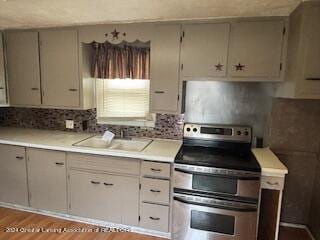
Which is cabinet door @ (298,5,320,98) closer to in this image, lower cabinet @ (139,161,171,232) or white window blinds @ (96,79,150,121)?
lower cabinet @ (139,161,171,232)

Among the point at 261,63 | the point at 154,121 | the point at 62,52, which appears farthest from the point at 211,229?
the point at 62,52

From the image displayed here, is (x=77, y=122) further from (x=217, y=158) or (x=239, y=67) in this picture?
(x=239, y=67)

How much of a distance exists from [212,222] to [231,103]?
48.4 inches

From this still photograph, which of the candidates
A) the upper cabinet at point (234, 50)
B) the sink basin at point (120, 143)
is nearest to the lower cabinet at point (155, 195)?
the sink basin at point (120, 143)

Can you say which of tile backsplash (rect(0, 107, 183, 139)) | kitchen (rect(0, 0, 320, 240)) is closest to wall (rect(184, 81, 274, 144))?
kitchen (rect(0, 0, 320, 240))

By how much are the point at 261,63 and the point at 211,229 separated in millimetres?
1585

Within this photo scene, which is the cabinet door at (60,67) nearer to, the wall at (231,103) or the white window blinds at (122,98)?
the white window blinds at (122,98)

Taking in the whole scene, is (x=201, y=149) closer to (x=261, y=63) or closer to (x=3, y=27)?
(x=261, y=63)

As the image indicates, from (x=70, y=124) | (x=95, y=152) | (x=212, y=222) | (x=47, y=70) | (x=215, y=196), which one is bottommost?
(x=212, y=222)

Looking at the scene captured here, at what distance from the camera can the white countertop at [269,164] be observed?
1910 millimetres

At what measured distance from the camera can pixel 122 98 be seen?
2.88m

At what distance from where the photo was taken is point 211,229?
6.71 ft

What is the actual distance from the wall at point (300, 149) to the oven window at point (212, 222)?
0.90 m

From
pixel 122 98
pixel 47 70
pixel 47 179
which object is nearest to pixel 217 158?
pixel 122 98
